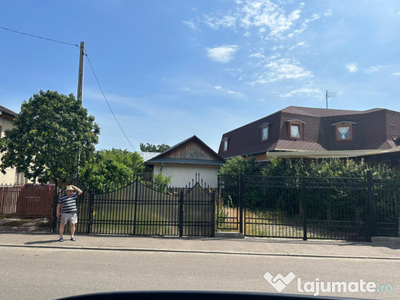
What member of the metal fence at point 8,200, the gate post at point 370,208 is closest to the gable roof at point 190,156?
the metal fence at point 8,200

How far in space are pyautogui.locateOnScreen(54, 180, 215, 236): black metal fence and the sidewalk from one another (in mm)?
458

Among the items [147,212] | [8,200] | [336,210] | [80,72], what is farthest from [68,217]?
[336,210]

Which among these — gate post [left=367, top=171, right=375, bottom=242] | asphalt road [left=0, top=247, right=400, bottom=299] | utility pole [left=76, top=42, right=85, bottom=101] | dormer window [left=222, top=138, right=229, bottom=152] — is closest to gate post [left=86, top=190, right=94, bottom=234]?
asphalt road [left=0, top=247, right=400, bottom=299]

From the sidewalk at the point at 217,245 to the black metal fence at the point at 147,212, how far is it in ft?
1.50

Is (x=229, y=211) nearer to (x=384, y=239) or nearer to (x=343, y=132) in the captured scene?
(x=384, y=239)

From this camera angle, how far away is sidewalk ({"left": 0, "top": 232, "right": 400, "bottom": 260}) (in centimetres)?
789

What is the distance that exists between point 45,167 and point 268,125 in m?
19.1

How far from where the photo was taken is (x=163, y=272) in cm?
584

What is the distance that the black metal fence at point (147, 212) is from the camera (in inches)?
385

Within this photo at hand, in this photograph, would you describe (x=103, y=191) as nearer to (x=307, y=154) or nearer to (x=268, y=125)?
(x=307, y=154)

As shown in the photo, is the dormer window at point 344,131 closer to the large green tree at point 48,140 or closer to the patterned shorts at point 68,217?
the large green tree at point 48,140

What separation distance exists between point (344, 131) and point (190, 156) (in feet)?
45.7

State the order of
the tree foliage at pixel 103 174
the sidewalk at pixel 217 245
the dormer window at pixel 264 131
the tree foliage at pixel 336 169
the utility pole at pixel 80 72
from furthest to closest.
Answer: the dormer window at pixel 264 131 → the utility pole at pixel 80 72 → the tree foliage at pixel 103 174 → the tree foliage at pixel 336 169 → the sidewalk at pixel 217 245

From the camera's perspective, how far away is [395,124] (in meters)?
22.3
